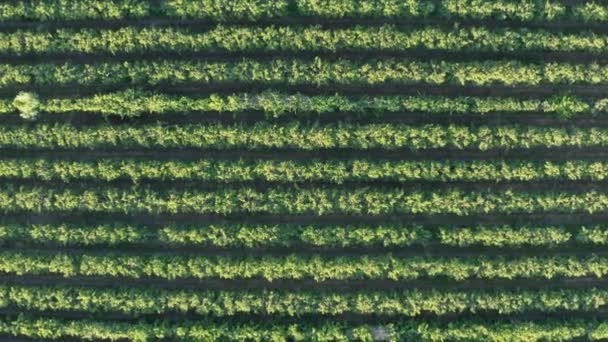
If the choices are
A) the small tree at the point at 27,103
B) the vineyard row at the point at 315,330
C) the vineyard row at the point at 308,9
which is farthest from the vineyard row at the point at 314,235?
the vineyard row at the point at 308,9

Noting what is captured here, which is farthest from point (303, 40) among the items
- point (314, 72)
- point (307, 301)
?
point (307, 301)

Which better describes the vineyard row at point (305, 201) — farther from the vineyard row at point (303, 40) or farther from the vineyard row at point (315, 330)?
the vineyard row at point (303, 40)

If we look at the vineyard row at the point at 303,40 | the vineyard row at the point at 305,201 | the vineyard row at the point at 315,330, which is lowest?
the vineyard row at the point at 315,330

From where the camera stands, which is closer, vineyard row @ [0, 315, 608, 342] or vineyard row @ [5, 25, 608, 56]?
vineyard row @ [0, 315, 608, 342]

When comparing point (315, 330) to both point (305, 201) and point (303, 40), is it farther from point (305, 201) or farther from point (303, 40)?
point (303, 40)

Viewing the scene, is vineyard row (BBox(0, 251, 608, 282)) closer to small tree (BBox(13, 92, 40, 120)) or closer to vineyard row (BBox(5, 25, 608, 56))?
small tree (BBox(13, 92, 40, 120))

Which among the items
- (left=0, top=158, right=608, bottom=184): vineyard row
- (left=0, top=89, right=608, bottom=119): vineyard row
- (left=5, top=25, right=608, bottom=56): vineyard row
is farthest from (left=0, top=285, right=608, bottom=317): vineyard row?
(left=5, top=25, right=608, bottom=56): vineyard row

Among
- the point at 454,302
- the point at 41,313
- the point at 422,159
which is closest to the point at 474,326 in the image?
the point at 454,302

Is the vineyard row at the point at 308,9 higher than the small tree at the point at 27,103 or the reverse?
higher
